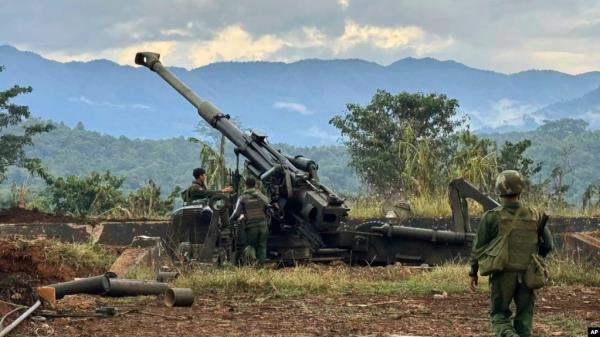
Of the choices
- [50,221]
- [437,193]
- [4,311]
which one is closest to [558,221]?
[437,193]

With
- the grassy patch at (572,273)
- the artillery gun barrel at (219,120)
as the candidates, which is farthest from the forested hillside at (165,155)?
the grassy patch at (572,273)

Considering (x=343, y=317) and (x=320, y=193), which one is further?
(x=320, y=193)

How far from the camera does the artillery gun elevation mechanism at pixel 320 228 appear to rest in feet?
46.6

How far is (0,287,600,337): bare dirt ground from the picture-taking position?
8.19m

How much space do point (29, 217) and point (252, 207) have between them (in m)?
5.75

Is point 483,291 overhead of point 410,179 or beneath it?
beneath

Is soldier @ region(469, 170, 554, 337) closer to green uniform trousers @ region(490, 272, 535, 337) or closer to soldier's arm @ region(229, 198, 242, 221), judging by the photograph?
green uniform trousers @ region(490, 272, 535, 337)

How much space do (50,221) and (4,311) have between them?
8.55m

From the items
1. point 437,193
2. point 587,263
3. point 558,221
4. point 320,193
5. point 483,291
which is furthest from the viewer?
point 437,193

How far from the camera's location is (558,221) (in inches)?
666

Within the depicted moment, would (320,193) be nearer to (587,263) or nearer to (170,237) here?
(170,237)

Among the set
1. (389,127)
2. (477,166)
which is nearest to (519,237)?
(477,166)

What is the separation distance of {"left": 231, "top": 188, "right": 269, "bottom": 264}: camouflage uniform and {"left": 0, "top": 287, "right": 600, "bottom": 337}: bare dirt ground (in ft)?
10.5

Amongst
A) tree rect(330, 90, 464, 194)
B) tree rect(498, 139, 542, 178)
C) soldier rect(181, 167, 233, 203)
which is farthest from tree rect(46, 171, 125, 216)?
soldier rect(181, 167, 233, 203)
